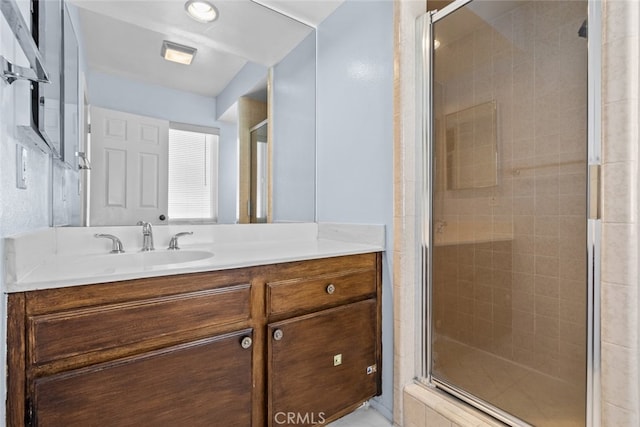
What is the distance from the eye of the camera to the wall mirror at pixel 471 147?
134 cm

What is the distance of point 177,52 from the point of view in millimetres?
1607

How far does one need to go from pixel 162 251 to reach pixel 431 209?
122 cm

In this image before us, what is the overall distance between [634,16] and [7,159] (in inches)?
65.8

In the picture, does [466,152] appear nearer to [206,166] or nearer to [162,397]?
[206,166]

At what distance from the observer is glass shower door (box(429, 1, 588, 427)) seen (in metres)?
1.10

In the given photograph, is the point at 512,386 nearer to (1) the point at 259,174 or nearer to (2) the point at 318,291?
(2) the point at 318,291

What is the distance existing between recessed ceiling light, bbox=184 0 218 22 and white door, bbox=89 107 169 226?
1.92 feet

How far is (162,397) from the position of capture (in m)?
0.98

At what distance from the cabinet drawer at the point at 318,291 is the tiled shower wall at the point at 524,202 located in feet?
1.12

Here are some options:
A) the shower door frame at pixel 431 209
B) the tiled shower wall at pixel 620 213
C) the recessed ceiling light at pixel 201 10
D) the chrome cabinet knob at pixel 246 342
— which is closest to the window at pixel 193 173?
the recessed ceiling light at pixel 201 10

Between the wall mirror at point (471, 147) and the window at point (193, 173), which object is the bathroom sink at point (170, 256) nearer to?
the window at point (193, 173)

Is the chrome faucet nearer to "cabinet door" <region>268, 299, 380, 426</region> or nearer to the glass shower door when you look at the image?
"cabinet door" <region>268, 299, 380, 426</region>

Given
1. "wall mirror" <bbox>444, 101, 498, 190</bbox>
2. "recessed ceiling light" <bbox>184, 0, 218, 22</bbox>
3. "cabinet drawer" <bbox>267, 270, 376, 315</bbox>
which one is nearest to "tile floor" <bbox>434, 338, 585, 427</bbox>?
"cabinet drawer" <bbox>267, 270, 376, 315</bbox>

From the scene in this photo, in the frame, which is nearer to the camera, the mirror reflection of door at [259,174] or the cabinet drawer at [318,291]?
the cabinet drawer at [318,291]
